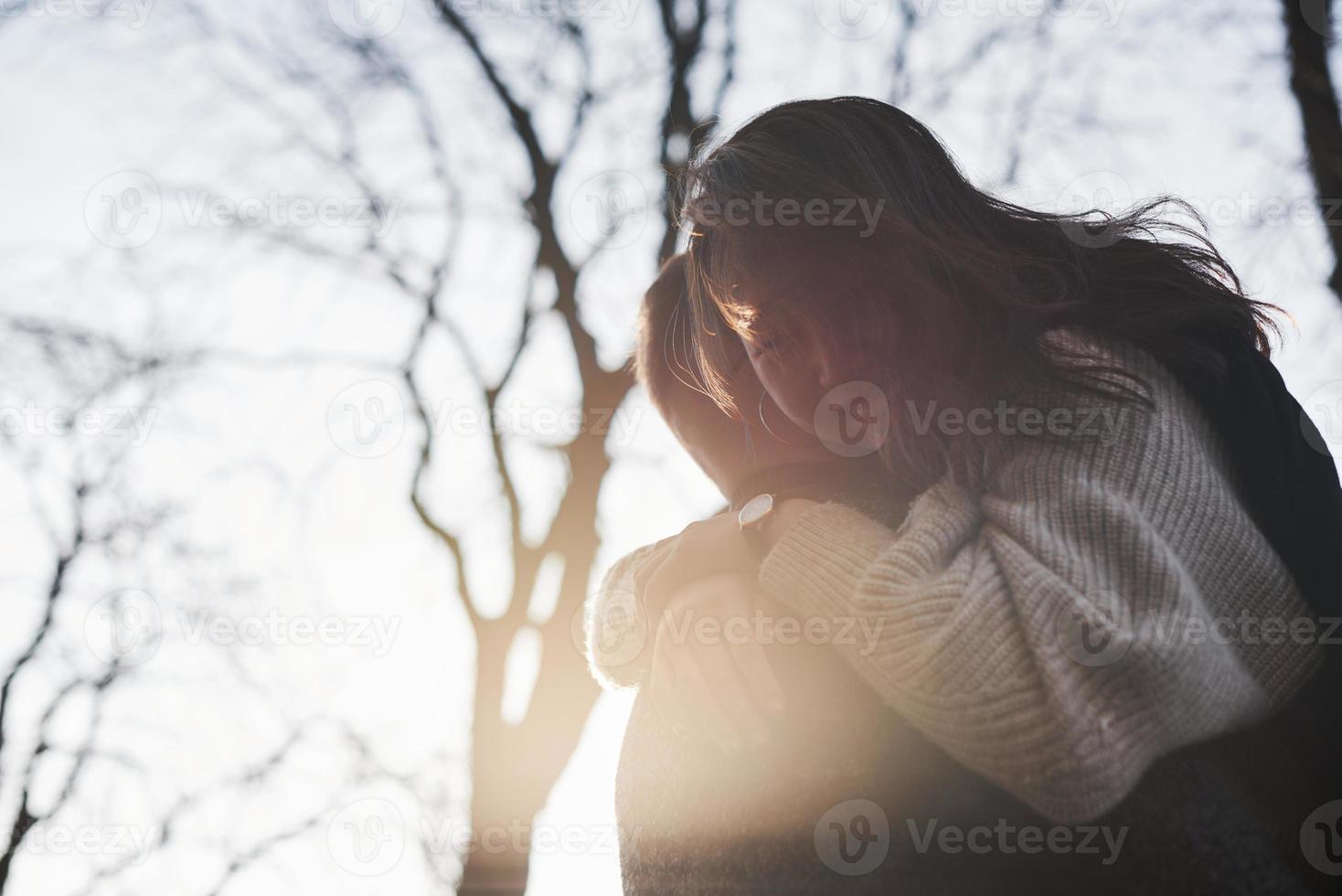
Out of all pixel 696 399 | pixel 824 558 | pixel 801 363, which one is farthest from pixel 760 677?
pixel 696 399

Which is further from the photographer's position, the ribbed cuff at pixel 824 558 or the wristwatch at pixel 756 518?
the wristwatch at pixel 756 518

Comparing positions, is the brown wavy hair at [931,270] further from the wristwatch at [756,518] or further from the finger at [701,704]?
the finger at [701,704]

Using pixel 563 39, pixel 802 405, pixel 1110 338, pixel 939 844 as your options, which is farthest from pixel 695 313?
pixel 563 39

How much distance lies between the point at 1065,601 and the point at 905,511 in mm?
297

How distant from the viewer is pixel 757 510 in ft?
4.36

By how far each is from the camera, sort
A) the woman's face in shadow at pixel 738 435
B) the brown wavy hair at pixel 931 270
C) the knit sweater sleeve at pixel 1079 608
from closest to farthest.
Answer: the knit sweater sleeve at pixel 1079 608 < the brown wavy hair at pixel 931 270 < the woman's face in shadow at pixel 738 435

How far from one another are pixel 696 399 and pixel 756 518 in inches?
22.3

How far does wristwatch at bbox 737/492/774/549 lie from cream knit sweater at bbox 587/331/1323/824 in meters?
0.15

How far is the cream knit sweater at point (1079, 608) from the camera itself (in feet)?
3.08

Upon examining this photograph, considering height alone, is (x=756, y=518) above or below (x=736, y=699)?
above

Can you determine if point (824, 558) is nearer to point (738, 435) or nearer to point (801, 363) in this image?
point (801, 363)

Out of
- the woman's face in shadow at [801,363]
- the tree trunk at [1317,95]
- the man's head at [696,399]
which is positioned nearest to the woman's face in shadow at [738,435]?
the man's head at [696,399]

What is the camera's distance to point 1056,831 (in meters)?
1.02

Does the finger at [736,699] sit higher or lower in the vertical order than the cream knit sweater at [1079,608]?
lower
